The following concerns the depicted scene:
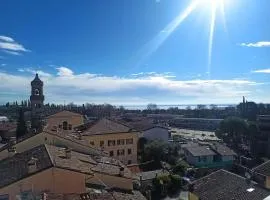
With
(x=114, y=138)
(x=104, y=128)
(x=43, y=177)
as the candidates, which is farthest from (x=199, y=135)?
(x=43, y=177)

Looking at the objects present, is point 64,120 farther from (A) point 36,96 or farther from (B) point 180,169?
(B) point 180,169

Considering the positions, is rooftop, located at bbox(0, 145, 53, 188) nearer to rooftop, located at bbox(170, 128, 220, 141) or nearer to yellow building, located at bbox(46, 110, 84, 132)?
yellow building, located at bbox(46, 110, 84, 132)

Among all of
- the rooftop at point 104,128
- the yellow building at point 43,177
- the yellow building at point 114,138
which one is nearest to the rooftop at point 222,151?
the yellow building at point 114,138

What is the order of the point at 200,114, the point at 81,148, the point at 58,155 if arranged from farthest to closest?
the point at 200,114, the point at 81,148, the point at 58,155

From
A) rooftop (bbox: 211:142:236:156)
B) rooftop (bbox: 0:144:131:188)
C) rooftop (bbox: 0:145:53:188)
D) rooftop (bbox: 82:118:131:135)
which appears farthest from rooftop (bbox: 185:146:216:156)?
rooftop (bbox: 0:145:53:188)

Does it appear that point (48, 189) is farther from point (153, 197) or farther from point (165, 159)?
point (165, 159)

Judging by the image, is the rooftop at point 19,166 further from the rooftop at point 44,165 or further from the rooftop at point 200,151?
the rooftop at point 200,151

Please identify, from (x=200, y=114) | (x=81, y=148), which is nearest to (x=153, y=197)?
(x=81, y=148)
